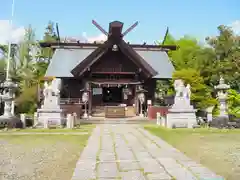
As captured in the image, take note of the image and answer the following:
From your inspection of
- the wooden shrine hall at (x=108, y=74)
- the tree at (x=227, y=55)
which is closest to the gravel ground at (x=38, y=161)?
the wooden shrine hall at (x=108, y=74)

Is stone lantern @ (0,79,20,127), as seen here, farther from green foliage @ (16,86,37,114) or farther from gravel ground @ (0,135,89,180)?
green foliage @ (16,86,37,114)

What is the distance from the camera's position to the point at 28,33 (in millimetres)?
35312

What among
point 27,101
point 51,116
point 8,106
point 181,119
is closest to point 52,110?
point 51,116

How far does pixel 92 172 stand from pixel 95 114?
697 inches

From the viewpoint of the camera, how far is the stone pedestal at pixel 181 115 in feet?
48.6

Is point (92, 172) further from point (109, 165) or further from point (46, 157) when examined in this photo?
point (46, 157)

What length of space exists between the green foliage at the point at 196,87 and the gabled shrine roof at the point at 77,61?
3197 millimetres

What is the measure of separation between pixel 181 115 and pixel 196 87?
7.13 metres

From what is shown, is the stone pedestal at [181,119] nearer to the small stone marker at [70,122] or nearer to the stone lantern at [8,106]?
the small stone marker at [70,122]

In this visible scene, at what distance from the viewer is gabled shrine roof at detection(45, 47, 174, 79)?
24797mm

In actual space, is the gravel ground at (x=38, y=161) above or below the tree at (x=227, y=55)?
below

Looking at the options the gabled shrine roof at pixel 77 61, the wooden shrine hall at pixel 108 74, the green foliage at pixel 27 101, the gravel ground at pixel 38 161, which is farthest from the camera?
the gabled shrine roof at pixel 77 61

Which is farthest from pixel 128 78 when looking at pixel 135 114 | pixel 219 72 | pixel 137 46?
pixel 219 72

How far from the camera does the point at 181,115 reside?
50.4 ft
